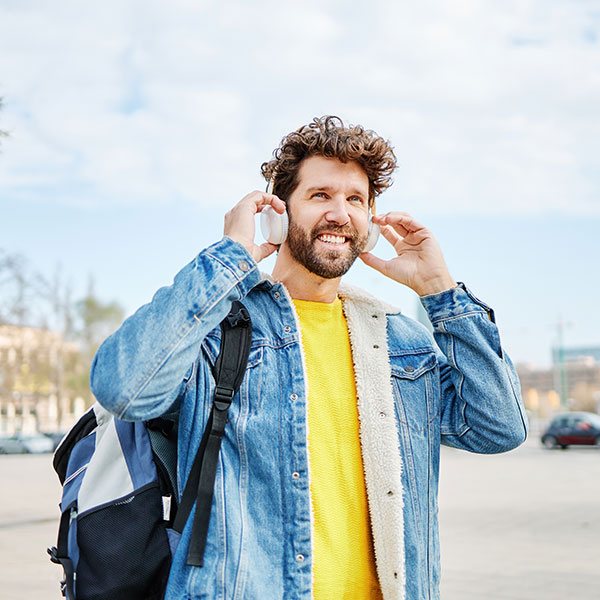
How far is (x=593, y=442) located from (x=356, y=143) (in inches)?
1122

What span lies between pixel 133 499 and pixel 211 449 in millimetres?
241

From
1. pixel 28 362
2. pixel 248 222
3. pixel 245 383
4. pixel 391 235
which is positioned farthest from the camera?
pixel 28 362

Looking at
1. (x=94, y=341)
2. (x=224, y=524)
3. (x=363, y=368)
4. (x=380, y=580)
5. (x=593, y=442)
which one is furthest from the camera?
(x=94, y=341)

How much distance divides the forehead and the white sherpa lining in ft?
1.38

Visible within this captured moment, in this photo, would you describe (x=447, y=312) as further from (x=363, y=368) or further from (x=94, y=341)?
(x=94, y=341)

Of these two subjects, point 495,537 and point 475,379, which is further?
point 495,537

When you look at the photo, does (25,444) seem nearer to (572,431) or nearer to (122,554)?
(572,431)

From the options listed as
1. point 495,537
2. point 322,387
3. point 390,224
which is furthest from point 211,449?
point 495,537

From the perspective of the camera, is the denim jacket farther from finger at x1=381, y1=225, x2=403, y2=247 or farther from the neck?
finger at x1=381, y1=225, x2=403, y2=247

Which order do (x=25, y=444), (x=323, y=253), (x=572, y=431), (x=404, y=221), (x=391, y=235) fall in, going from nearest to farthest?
1. (x=323, y=253)
2. (x=404, y=221)
3. (x=391, y=235)
4. (x=572, y=431)
5. (x=25, y=444)

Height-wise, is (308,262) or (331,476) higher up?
(308,262)

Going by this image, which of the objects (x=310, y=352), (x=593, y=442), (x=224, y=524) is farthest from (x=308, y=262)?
(x=593, y=442)

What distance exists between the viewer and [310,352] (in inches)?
95.4

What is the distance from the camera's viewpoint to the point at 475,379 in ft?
7.86
